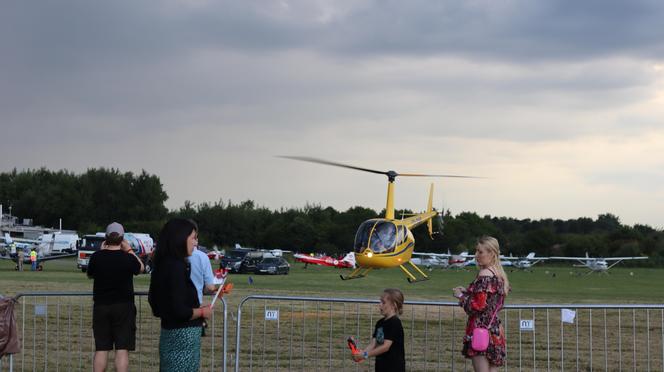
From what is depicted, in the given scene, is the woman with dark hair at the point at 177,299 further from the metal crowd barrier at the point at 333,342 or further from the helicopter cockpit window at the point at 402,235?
the helicopter cockpit window at the point at 402,235

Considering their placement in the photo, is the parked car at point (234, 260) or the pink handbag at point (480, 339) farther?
the parked car at point (234, 260)

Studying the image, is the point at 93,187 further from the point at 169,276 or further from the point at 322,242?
the point at 169,276

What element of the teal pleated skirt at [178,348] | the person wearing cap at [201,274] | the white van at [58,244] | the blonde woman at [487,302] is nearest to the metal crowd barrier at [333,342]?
the person wearing cap at [201,274]

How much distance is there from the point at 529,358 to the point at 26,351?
6992 mm

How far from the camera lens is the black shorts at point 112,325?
8703 mm

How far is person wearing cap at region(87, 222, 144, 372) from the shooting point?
8617 millimetres

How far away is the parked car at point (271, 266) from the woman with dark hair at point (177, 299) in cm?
4425

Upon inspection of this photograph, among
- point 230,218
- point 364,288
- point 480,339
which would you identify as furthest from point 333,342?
point 230,218

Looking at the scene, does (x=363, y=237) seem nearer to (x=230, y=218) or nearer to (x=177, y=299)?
(x=177, y=299)

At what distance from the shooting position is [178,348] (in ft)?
23.3

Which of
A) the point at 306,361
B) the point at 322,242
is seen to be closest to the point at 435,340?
the point at 306,361

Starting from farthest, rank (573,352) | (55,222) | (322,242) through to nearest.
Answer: (55,222) < (322,242) < (573,352)

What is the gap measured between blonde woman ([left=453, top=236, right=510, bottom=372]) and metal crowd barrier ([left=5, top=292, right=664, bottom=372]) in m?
1.43

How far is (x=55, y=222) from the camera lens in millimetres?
122375
